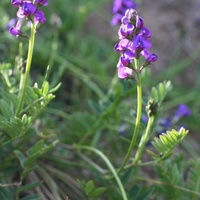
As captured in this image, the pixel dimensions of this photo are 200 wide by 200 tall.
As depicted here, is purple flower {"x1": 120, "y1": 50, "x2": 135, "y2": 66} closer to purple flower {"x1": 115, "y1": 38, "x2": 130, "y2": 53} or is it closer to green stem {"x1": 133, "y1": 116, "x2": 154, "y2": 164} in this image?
purple flower {"x1": 115, "y1": 38, "x2": 130, "y2": 53}

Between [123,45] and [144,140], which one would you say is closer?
[123,45]

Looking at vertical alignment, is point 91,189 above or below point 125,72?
below

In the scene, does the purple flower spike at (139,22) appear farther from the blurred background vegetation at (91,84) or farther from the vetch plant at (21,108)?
the blurred background vegetation at (91,84)

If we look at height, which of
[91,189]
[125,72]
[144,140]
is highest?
[125,72]

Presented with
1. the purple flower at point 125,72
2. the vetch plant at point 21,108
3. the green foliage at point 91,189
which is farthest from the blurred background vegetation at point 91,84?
the purple flower at point 125,72

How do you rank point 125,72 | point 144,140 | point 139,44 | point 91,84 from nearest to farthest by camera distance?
point 139,44
point 125,72
point 144,140
point 91,84

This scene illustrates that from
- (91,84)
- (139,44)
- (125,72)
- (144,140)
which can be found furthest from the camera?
(91,84)

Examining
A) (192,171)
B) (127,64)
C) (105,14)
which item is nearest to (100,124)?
(192,171)

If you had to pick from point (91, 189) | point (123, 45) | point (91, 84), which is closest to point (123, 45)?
point (123, 45)

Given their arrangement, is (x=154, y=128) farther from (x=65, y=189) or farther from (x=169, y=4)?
(x=169, y=4)

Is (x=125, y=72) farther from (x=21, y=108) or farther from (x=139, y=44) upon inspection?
(x=21, y=108)
